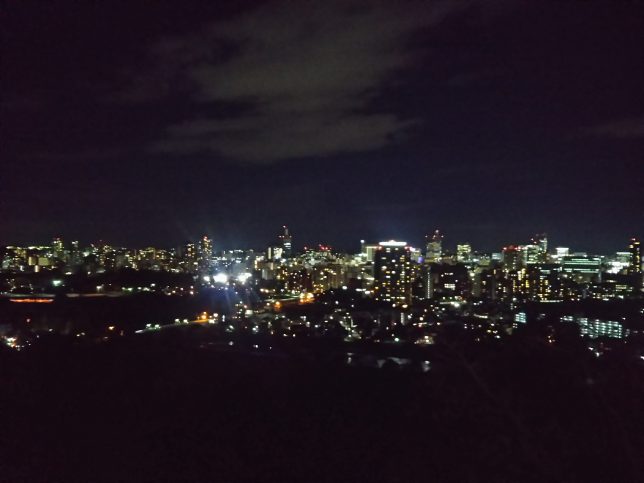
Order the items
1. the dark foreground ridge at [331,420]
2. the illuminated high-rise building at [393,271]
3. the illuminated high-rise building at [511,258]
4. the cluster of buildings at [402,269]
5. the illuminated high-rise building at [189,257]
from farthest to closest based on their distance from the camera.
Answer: the illuminated high-rise building at [189,257], the illuminated high-rise building at [511,258], the illuminated high-rise building at [393,271], the cluster of buildings at [402,269], the dark foreground ridge at [331,420]

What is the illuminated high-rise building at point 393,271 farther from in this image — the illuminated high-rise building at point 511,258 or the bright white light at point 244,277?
the bright white light at point 244,277

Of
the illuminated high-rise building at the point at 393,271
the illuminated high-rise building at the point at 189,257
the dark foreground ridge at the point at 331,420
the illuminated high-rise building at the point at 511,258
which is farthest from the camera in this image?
the illuminated high-rise building at the point at 189,257

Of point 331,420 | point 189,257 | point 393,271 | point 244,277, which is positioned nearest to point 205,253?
point 189,257

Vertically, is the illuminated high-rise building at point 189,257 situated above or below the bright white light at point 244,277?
above

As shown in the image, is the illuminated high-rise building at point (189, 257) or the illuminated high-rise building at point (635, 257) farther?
Answer: the illuminated high-rise building at point (189, 257)

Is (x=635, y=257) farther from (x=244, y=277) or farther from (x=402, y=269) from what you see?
(x=244, y=277)

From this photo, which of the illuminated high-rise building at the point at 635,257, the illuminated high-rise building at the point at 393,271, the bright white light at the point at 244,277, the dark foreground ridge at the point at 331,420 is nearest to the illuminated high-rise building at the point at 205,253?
the bright white light at the point at 244,277

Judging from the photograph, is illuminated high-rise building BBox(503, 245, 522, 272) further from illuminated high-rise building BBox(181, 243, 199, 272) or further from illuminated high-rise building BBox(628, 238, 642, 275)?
illuminated high-rise building BBox(181, 243, 199, 272)
